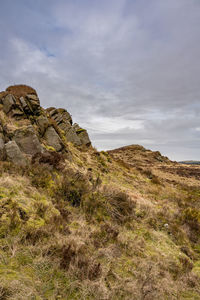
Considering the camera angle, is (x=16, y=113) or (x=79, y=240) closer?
(x=79, y=240)

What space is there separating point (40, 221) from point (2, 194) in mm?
1690

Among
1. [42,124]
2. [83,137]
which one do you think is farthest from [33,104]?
[83,137]

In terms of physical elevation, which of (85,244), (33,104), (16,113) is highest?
(33,104)

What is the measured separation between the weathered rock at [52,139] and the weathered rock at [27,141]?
8.83ft

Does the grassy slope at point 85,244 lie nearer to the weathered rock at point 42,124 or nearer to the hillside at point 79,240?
the hillside at point 79,240

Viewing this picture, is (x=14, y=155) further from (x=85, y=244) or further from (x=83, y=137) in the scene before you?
(x=83, y=137)

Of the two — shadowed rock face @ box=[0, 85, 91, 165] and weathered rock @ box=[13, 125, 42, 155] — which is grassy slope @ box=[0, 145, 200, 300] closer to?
shadowed rock face @ box=[0, 85, 91, 165]

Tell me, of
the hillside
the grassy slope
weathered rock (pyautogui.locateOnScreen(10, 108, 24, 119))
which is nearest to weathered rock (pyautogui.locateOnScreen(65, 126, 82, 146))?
weathered rock (pyautogui.locateOnScreen(10, 108, 24, 119))

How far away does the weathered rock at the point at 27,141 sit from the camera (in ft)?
35.2

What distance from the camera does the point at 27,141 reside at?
11.0 m

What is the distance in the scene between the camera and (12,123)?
12.2 meters

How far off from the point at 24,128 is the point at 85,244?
9.24m

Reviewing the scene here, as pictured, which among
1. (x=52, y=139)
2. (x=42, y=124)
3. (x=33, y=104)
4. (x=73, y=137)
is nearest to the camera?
(x=52, y=139)

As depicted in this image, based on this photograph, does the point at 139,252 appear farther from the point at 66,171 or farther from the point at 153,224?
the point at 66,171
